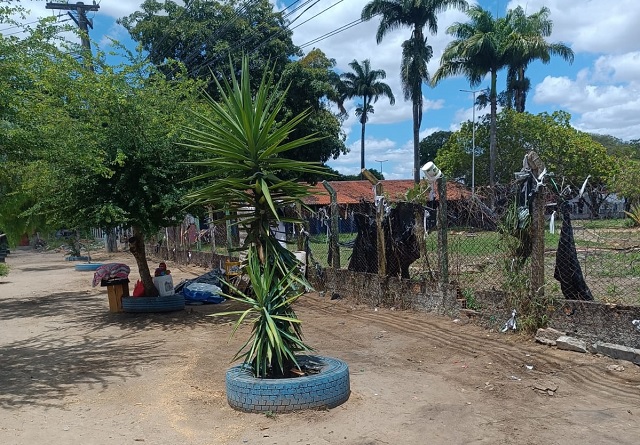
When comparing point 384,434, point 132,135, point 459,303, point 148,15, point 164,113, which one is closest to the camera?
point 384,434

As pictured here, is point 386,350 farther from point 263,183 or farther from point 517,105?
point 517,105

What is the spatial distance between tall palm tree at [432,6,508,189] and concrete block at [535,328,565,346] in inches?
1325

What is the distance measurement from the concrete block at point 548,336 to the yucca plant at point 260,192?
10.4 ft

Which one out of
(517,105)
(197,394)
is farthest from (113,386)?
(517,105)

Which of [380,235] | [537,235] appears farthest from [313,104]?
[537,235]

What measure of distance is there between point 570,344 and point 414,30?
124 feet

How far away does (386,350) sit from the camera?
8055 millimetres

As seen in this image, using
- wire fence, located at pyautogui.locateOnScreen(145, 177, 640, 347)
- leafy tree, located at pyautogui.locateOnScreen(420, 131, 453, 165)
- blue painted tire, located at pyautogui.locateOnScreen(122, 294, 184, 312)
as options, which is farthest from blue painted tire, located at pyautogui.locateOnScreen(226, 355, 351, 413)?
leafy tree, located at pyautogui.locateOnScreen(420, 131, 453, 165)

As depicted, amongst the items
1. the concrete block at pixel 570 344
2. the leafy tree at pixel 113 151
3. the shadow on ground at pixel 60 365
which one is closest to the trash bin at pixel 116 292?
the leafy tree at pixel 113 151

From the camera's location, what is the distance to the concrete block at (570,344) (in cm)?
686

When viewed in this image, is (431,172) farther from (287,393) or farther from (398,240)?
(287,393)

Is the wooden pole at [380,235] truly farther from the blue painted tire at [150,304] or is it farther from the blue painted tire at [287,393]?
the blue painted tire at [287,393]

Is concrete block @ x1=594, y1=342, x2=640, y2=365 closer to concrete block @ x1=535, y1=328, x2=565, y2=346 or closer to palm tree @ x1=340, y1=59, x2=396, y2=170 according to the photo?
concrete block @ x1=535, y1=328, x2=565, y2=346

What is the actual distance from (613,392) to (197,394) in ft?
14.0
